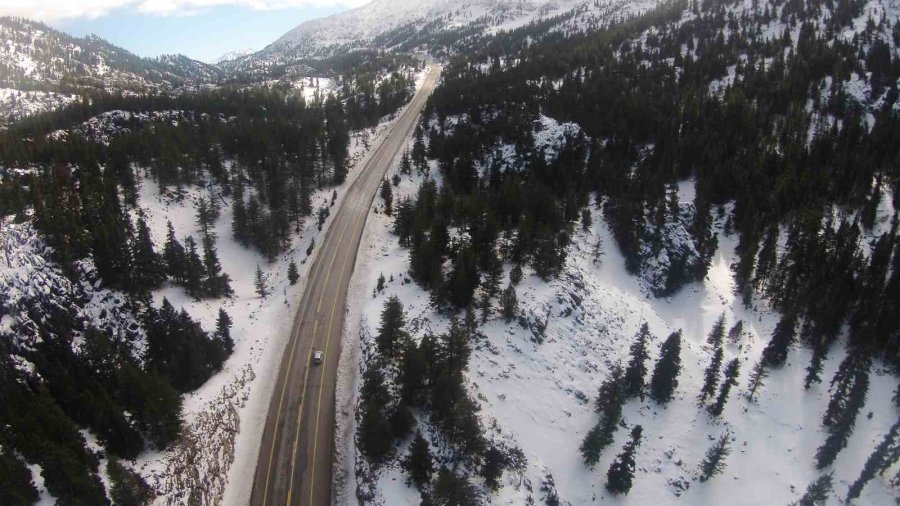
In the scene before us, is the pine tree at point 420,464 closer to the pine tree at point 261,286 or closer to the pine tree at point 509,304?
the pine tree at point 509,304

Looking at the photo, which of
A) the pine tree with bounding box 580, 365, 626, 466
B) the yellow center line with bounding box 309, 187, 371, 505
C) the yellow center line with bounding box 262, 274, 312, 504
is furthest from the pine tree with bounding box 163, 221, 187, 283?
the pine tree with bounding box 580, 365, 626, 466

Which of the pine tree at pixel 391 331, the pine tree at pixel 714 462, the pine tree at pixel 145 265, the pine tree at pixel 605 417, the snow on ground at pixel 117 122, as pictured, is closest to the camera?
the pine tree at pixel 605 417

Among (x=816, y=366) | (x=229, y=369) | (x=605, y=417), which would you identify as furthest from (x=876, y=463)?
(x=229, y=369)

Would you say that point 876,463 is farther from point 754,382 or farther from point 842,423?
point 754,382

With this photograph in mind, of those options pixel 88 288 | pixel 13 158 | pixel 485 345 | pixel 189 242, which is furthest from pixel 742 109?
pixel 13 158

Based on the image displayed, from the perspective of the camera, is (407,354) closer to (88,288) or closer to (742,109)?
(88,288)

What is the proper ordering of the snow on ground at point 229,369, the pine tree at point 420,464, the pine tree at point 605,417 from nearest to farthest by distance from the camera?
the pine tree at point 420,464 → the snow on ground at point 229,369 → the pine tree at point 605,417

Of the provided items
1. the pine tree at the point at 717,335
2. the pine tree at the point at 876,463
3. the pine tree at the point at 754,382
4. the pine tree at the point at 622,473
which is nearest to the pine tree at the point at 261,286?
the pine tree at the point at 622,473
